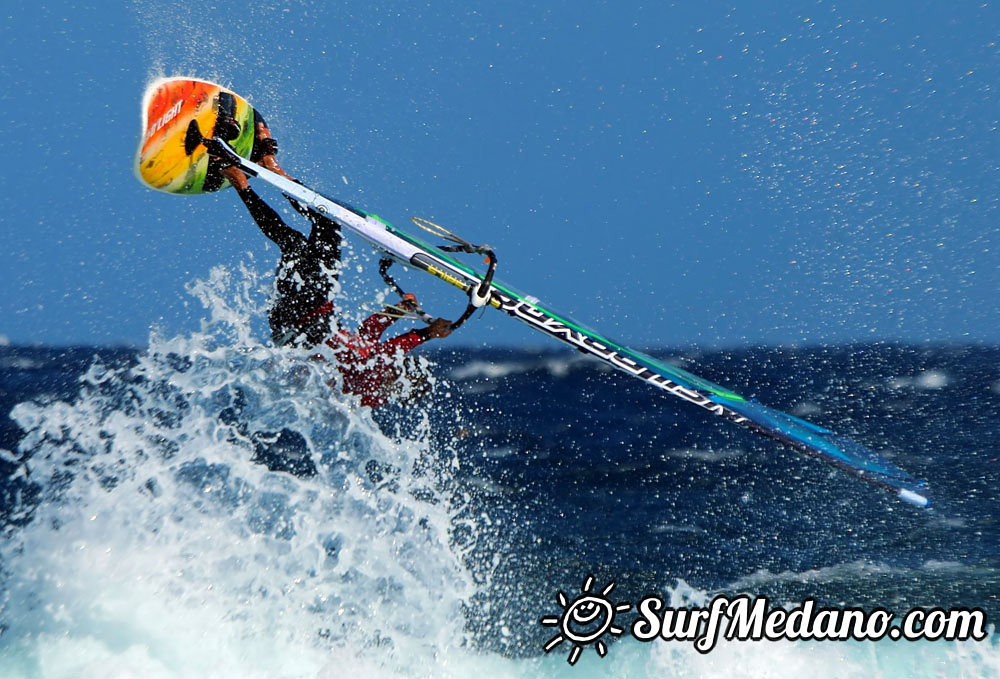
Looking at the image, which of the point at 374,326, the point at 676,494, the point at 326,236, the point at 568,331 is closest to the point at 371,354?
the point at 374,326

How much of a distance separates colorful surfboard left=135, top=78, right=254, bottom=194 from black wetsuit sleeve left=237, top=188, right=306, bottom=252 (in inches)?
23.5

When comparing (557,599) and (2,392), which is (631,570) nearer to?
(557,599)

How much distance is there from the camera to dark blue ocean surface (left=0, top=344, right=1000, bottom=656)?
9914 millimetres

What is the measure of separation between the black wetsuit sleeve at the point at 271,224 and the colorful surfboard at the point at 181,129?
1.96ft

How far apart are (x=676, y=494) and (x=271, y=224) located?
25.2ft

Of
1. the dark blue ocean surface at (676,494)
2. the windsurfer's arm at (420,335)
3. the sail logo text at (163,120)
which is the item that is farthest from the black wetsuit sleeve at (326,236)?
the dark blue ocean surface at (676,494)

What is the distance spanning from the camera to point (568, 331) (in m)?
8.03

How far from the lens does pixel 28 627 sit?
880cm

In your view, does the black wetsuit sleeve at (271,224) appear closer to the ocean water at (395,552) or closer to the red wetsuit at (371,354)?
the ocean water at (395,552)

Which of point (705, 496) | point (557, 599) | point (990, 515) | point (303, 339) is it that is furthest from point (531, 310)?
point (990, 515)

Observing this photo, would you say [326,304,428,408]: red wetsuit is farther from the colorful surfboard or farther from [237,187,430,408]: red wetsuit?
the colorful surfboard

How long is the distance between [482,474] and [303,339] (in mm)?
6762

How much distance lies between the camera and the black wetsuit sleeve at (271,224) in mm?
7879

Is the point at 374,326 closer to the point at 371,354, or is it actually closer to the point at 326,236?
the point at 371,354
